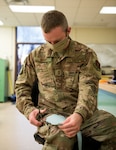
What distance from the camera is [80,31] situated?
26.8 ft

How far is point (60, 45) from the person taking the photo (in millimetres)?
1146

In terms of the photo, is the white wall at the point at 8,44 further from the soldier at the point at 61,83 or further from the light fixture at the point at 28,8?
the soldier at the point at 61,83

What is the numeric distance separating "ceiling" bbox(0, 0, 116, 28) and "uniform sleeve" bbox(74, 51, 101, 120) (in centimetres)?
436

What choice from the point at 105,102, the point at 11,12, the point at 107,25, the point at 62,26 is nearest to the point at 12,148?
the point at 105,102

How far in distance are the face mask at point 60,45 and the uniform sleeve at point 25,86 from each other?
0.52ft

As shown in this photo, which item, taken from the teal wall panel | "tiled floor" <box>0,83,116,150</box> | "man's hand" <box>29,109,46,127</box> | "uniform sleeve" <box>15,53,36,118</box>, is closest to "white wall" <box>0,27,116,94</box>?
the teal wall panel

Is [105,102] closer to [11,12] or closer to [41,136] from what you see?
[41,136]

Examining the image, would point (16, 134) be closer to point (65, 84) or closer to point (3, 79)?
point (65, 84)

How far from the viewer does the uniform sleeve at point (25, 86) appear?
1158 millimetres

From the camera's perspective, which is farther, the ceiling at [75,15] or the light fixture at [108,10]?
the light fixture at [108,10]

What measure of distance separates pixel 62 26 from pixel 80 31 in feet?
23.8

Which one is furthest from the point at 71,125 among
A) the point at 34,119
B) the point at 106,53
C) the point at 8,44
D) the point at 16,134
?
the point at 8,44

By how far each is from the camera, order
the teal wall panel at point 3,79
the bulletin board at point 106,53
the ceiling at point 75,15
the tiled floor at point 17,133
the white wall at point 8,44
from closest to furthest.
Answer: the tiled floor at point 17,133 < the ceiling at point 75,15 < the teal wall panel at point 3,79 < the bulletin board at point 106,53 < the white wall at point 8,44

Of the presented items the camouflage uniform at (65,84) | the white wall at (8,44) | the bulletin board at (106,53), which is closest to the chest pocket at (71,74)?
the camouflage uniform at (65,84)
